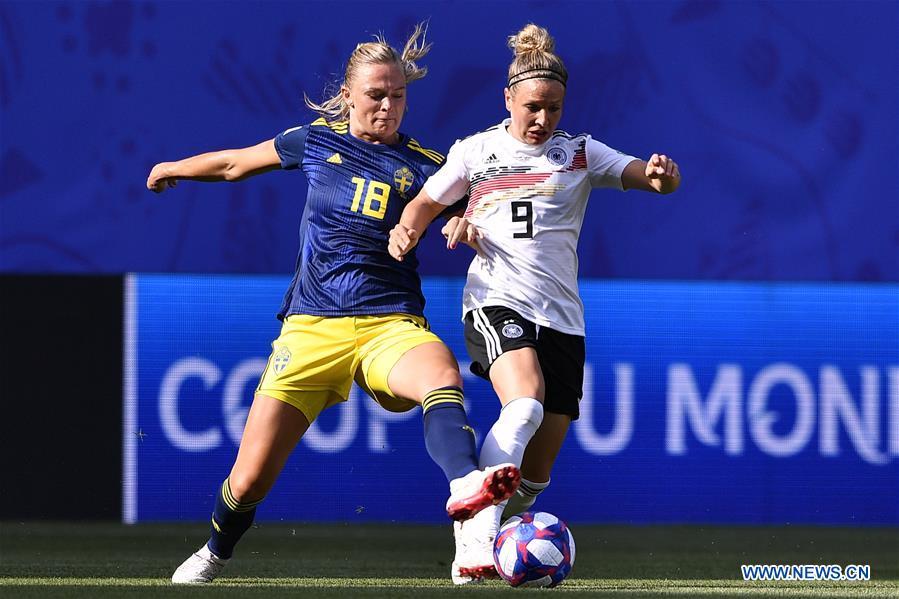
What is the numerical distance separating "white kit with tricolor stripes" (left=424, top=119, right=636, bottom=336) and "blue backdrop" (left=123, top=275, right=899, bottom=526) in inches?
87.7

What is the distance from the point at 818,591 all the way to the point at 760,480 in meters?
2.31

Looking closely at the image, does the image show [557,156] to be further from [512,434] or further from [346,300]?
[512,434]

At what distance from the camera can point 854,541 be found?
6660mm

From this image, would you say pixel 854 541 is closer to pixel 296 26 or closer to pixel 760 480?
pixel 760 480

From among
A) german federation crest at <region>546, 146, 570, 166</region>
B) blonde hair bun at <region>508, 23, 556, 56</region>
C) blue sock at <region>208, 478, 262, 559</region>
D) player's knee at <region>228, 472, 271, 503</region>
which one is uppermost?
blonde hair bun at <region>508, 23, 556, 56</region>

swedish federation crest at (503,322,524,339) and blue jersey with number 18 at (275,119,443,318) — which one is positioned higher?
blue jersey with number 18 at (275,119,443,318)

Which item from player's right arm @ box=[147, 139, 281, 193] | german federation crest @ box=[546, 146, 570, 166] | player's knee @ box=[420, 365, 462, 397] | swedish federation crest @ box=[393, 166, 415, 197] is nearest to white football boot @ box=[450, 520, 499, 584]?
player's knee @ box=[420, 365, 462, 397]

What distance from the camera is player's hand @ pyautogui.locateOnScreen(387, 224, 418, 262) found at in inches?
170

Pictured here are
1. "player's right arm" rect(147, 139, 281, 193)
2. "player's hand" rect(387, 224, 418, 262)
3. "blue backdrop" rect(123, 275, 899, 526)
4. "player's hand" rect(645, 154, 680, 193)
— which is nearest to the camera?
"player's hand" rect(387, 224, 418, 262)

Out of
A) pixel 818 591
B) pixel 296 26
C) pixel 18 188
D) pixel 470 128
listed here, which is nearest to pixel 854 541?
pixel 818 591

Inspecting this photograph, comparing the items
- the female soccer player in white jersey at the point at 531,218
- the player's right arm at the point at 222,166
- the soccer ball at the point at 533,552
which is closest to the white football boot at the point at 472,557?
the soccer ball at the point at 533,552

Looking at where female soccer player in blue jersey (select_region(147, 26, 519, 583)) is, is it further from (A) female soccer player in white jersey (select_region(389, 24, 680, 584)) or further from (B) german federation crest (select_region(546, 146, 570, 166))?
(B) german federation crest (select_region(546, 146, 570, 166))

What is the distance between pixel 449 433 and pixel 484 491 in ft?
1.15

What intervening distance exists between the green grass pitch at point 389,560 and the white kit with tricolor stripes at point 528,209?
93cm
